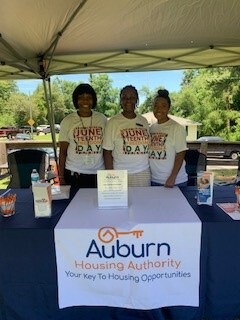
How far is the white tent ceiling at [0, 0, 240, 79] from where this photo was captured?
2.04 meters

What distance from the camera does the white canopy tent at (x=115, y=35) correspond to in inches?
80.5

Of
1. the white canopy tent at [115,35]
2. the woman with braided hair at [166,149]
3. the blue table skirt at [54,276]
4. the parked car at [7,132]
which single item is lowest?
the parked car at [7,132]

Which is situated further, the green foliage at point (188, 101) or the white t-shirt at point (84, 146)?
the green foliage at point (188, 101)

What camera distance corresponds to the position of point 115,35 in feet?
8.81

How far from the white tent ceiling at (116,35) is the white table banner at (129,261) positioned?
1.40 m

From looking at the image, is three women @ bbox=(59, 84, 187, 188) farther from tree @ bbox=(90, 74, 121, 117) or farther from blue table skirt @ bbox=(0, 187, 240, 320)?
tree @ bbox=(90, 74, 121, 117)

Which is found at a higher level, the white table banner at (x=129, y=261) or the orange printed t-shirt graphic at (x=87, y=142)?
the orange printed t-shirt graphic at (x=87, y=142)

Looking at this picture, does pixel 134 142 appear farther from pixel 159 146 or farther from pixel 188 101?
pixel 188 101

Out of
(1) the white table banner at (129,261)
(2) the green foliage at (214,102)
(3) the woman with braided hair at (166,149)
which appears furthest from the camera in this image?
(2) the green foliage at (214,102)

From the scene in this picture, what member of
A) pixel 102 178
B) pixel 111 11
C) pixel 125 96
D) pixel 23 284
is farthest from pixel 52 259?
pixel 111 11

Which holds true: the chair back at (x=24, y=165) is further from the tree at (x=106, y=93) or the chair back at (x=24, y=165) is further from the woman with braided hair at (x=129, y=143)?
the tree at (x=106, y=93)

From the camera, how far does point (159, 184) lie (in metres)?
2.00

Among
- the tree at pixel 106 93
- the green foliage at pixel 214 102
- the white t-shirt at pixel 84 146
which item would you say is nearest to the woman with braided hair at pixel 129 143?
the white t-shirt at pixel 84 146

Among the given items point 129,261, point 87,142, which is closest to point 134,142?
point 87,142
